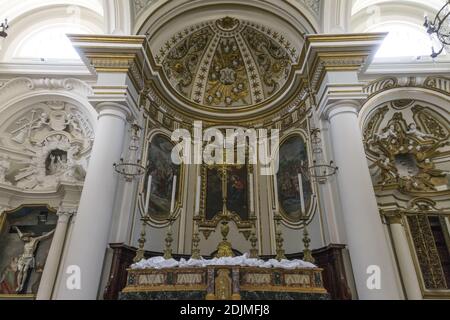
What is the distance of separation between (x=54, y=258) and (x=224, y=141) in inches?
193

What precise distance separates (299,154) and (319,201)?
1.59 metres

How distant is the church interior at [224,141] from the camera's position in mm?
5766

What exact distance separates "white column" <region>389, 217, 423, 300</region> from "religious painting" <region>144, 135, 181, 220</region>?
16.1 ft

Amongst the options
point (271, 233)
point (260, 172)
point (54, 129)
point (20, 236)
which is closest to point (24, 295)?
point (20, 236)

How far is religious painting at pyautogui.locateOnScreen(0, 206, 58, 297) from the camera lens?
6.77 meters

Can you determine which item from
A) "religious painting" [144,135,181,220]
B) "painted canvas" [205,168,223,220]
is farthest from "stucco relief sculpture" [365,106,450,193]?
"religious painting" [144,135,181,220]

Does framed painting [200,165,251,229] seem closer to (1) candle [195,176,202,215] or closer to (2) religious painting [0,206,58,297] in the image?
(1) candle [195,176,202,215]

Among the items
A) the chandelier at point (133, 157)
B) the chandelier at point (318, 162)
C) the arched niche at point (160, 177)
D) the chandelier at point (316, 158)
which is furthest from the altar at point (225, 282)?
the arched niche at point (160, 177)

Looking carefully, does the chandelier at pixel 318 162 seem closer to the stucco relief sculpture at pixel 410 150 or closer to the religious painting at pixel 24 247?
the stucco relief sculpture at pixel 410 150

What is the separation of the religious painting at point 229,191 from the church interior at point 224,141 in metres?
0.04

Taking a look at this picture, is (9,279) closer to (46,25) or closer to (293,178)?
(293,178)

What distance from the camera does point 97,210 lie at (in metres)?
5.52

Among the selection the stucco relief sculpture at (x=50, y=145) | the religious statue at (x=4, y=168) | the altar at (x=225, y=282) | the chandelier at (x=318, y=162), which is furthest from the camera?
the stucco relief sculpture at (x=50, y=145)

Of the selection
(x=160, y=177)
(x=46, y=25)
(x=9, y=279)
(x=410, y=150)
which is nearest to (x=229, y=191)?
(x=160, y=177)
